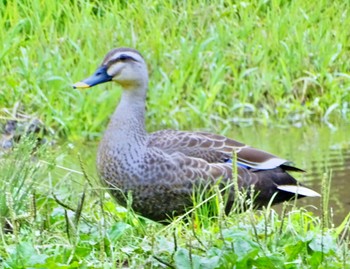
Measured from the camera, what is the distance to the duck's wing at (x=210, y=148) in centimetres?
723

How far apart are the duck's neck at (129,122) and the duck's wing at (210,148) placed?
9cm

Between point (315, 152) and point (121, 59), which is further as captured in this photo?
point (315, 152)

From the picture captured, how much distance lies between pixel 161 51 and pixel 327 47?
5.20 ft

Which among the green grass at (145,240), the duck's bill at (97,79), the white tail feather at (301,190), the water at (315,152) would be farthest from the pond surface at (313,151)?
the green grass at (145,240)

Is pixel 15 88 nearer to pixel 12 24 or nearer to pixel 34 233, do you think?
pixel 12 24

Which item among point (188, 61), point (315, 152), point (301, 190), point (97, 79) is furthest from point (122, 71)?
point (188, 61)

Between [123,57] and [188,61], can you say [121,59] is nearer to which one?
[123,57]

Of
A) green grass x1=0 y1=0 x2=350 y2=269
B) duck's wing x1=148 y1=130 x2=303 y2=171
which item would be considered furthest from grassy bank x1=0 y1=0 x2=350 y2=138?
duck's wing x1=148 y1=130 x2=303 y2=171

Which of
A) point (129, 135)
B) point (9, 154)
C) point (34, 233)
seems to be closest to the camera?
point (34, 233)

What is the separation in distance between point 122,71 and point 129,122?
1.57 feet

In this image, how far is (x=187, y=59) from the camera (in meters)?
11.0

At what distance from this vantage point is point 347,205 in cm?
776

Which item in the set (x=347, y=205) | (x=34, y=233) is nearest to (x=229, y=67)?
(x=347, y=205)

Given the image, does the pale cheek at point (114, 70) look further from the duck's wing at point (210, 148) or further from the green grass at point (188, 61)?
the green grass at point (188, 61)
